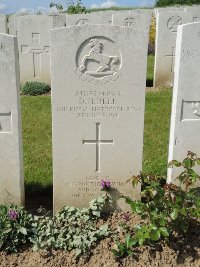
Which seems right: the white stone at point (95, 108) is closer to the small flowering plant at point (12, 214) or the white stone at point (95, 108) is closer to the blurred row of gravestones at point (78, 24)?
the small flowering plant at point (12, 214)

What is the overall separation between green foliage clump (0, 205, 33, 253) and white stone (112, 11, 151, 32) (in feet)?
22.3

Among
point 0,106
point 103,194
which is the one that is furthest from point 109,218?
point 0,106

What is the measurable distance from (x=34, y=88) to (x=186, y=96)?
6.17m

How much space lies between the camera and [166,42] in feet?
31.0

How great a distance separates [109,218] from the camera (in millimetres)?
3877

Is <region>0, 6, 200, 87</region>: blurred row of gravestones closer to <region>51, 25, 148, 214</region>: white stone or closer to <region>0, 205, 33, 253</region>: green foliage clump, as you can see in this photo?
<region>51, 25, 148, 214</region>: white stone

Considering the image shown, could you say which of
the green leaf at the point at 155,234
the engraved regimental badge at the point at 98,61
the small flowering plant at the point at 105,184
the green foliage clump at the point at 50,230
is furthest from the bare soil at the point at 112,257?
the engraved regimental badge at the point at 98,61

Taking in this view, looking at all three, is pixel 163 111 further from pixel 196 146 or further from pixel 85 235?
pixel 85 235

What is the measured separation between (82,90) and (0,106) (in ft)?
2.56

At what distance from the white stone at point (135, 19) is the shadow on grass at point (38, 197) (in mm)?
5824

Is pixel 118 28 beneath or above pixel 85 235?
above

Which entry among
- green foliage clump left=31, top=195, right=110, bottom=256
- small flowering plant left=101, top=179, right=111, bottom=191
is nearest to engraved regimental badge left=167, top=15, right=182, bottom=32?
small flowering plant left=101, top=179, right=111, bottom=191

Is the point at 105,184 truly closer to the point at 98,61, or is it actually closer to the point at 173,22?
the point at 98,61

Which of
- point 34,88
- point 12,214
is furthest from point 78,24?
point 12,214
